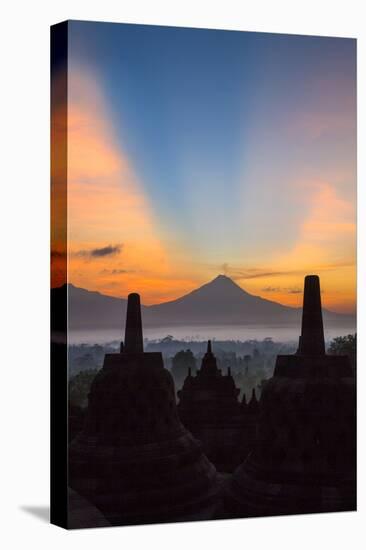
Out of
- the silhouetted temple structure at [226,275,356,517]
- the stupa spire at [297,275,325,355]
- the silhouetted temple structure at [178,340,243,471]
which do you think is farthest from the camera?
the stupa spire at [297,275,325,355]

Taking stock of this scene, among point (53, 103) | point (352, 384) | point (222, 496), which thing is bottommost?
point (222, 496)

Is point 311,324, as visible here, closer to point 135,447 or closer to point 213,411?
point 213,411

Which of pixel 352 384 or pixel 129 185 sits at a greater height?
pixel 129 185

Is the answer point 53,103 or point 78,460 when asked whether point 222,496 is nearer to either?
point 78,460

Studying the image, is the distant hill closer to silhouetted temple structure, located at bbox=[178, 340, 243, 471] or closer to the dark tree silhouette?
the dark tree silhouette

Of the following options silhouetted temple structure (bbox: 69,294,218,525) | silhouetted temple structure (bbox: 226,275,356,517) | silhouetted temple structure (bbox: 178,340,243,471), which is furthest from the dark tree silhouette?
silhouetted temple structure (bbox: 69,294,218,525)

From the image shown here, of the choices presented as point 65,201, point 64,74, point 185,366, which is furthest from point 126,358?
point 64,74
